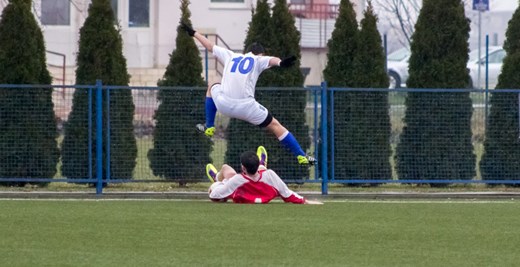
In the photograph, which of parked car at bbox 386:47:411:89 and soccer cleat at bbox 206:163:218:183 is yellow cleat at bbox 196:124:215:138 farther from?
parked car at bbox 386:47:411:89

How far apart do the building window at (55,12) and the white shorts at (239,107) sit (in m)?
23.3

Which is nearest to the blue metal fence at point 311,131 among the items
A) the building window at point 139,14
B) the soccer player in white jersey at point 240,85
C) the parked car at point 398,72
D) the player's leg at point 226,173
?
the soccer player in white jersey at point 240,85

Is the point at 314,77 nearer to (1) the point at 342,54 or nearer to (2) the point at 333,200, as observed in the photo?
(1) the point at 342,54

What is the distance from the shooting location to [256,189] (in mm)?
17391

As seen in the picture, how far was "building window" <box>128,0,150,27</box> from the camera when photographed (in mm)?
41312

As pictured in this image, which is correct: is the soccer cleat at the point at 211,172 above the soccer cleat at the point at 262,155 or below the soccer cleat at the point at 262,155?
below

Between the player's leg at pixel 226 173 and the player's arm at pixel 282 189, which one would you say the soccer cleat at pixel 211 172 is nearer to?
the player's leg at pixel 226 173

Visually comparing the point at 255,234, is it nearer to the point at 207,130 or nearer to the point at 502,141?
the point at 207,130

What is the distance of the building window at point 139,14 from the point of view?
136 ft

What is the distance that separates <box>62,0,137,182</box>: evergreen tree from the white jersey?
9.57ft

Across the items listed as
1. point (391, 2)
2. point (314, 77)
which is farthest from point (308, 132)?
point (391, 2)

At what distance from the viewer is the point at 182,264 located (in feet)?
37.1

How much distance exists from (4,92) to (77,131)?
4.13ft

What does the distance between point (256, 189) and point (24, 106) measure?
4.79 meters
